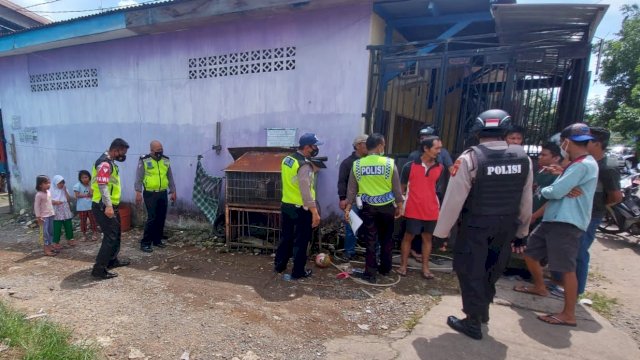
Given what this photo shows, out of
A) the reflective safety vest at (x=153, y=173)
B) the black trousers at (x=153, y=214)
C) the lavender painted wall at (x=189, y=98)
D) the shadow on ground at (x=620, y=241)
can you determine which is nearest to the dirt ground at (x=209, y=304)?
the black trousers at (x=153, y=214)

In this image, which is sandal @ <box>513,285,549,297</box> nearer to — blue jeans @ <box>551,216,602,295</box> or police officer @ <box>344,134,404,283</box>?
blue jeans @ <box>551,216,602,295</box>

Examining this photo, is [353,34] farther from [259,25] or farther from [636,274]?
[636,274]

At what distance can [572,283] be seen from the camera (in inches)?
114

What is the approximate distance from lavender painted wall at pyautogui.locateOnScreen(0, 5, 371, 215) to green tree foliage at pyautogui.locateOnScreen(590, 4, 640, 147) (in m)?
12.6

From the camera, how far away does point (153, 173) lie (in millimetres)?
5129

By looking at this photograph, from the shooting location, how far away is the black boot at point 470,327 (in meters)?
2.72

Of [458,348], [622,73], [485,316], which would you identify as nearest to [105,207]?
[458,348]

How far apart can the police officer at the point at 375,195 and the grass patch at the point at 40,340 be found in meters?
2.72

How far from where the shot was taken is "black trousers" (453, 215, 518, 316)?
2.62 metres

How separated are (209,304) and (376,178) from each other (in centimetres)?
221

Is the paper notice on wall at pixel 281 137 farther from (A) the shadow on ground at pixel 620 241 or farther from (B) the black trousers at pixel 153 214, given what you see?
(A) the shadow on ground at pixel 620 241

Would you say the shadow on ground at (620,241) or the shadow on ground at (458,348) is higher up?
the shadow on ground at (458,348)

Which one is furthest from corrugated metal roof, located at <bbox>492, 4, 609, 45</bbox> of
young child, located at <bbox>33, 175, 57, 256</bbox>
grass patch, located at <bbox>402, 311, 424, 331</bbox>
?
young child, located at <bbox>33, 175, 57, 256</bbox>

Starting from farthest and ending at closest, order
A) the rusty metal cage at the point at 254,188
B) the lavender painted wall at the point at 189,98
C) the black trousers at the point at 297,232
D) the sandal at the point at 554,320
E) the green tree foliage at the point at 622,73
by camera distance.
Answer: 1. the green tree foliage at the point at 622,73
2. the lavender painted wall at the point at 189,98
3. the rusty metal cage at the point at 254,188
4. the black trousers at the point at 297,232
5. the sandal at the point at 554,320
